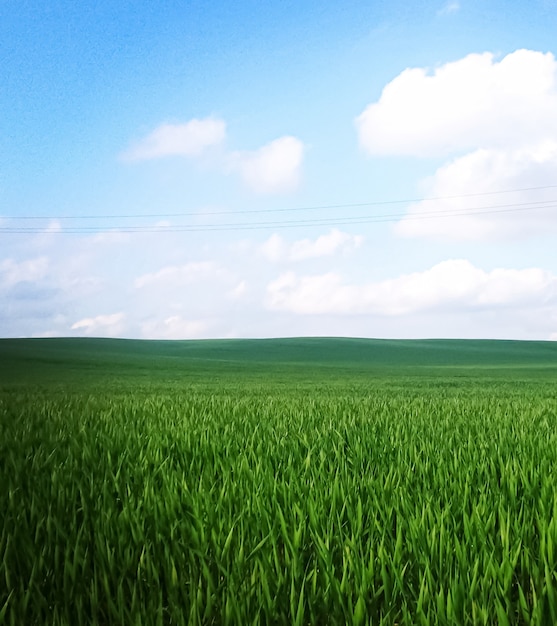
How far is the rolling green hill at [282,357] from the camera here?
148 feet

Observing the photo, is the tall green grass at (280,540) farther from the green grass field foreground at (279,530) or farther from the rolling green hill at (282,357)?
the rolling green hill at (282,357)

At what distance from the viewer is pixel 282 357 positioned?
6438 cm

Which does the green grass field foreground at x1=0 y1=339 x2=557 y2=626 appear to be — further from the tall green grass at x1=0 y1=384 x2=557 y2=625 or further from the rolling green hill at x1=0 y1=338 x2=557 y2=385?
the rolling green hill at x1=0 y1=338 x2=557 y2=385

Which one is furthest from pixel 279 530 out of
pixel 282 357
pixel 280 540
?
pixel 282 357

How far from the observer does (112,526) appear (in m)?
3.61

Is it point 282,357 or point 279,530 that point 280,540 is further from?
point 282,357

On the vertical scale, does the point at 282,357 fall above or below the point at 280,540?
below

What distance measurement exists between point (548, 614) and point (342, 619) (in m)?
0.85

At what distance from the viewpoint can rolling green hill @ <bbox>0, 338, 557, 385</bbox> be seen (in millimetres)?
45156

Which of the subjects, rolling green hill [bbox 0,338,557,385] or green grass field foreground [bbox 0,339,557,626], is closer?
green grass field foreground [bbox 0,339,557,626]

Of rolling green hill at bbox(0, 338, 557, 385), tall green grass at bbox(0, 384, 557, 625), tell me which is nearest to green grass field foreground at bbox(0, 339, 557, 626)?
tall green grass at bbox(0, 384, 557, 625)

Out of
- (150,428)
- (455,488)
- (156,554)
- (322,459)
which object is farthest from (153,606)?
(150,428)

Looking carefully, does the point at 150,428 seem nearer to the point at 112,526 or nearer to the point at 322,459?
the point at 322,459

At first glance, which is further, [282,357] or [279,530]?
[282,357]
